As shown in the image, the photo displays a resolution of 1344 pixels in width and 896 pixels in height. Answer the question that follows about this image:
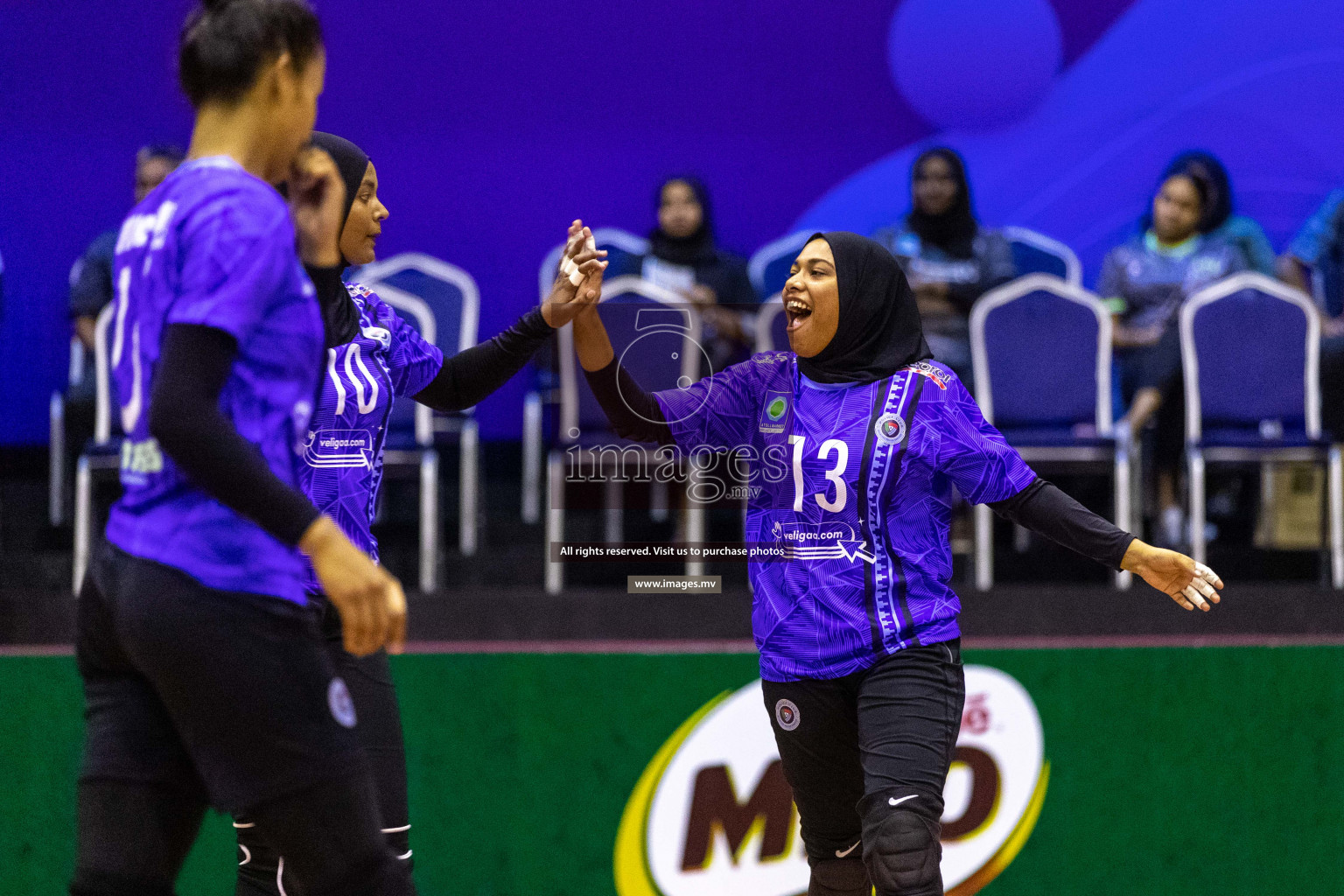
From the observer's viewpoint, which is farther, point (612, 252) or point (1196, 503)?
point (612, 252)

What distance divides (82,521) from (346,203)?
2.73 m

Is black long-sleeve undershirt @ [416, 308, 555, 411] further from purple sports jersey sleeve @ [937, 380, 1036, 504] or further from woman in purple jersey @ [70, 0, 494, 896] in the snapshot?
woman in purple jersey @ [70, 0, 494, 896]

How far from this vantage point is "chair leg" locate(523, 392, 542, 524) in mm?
5805

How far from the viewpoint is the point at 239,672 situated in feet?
5.09

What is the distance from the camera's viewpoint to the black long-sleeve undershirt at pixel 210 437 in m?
1.47

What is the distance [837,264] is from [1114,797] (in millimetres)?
1644

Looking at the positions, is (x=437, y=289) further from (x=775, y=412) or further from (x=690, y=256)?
(x=775, y=412)

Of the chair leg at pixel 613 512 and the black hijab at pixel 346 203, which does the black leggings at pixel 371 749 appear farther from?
the chair leg at pixel 613 512

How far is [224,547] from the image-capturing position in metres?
1.57

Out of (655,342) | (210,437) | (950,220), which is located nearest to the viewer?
(210,437)

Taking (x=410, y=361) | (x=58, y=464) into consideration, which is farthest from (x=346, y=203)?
(x=58, y=464)

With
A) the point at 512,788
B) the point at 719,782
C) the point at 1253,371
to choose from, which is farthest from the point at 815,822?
the point at 1253,371

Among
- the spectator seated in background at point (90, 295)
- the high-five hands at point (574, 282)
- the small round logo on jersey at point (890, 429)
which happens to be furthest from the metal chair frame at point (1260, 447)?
the spectator seated in background at point (90, 295)

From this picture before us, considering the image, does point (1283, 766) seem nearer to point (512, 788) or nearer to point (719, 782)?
point (719, 782)
